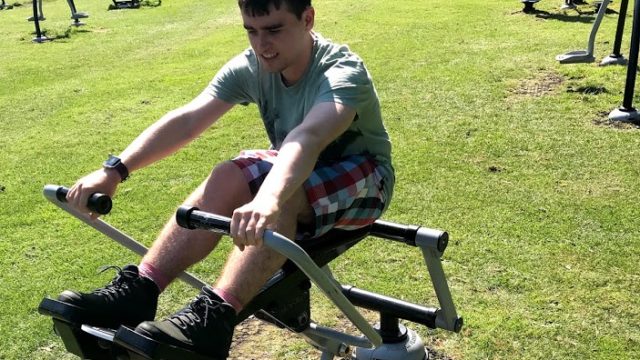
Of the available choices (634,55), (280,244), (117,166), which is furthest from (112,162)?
(634,55)

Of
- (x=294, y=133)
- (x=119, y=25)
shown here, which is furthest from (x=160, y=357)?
(x=119, y=25)

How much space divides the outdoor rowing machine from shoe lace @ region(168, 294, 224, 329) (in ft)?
0.28

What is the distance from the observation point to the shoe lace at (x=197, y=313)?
80.4 inches

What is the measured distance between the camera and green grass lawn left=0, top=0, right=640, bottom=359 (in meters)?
3.22

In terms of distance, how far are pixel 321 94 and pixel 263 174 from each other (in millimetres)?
303

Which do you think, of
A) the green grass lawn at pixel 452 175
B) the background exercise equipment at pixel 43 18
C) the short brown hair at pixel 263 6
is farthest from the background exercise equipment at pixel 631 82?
the background exercise equipment at pixel 43 18

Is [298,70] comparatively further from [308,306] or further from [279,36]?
[308,306]

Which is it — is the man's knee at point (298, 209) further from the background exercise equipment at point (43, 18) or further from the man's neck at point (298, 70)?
the background exercise equipment at point (43, 18)

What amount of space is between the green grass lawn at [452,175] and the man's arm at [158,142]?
38.0 inches

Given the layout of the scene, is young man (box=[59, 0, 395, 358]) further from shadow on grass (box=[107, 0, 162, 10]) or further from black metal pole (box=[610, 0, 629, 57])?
shadow on grass (box=[107, 0, 162, 10])

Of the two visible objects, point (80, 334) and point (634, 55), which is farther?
point (634, 55)

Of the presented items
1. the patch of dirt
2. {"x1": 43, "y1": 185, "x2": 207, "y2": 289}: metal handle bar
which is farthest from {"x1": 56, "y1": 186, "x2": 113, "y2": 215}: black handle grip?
the patch of dirt

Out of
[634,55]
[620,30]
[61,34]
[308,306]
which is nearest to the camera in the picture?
[308,306]

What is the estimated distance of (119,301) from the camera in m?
2.17
